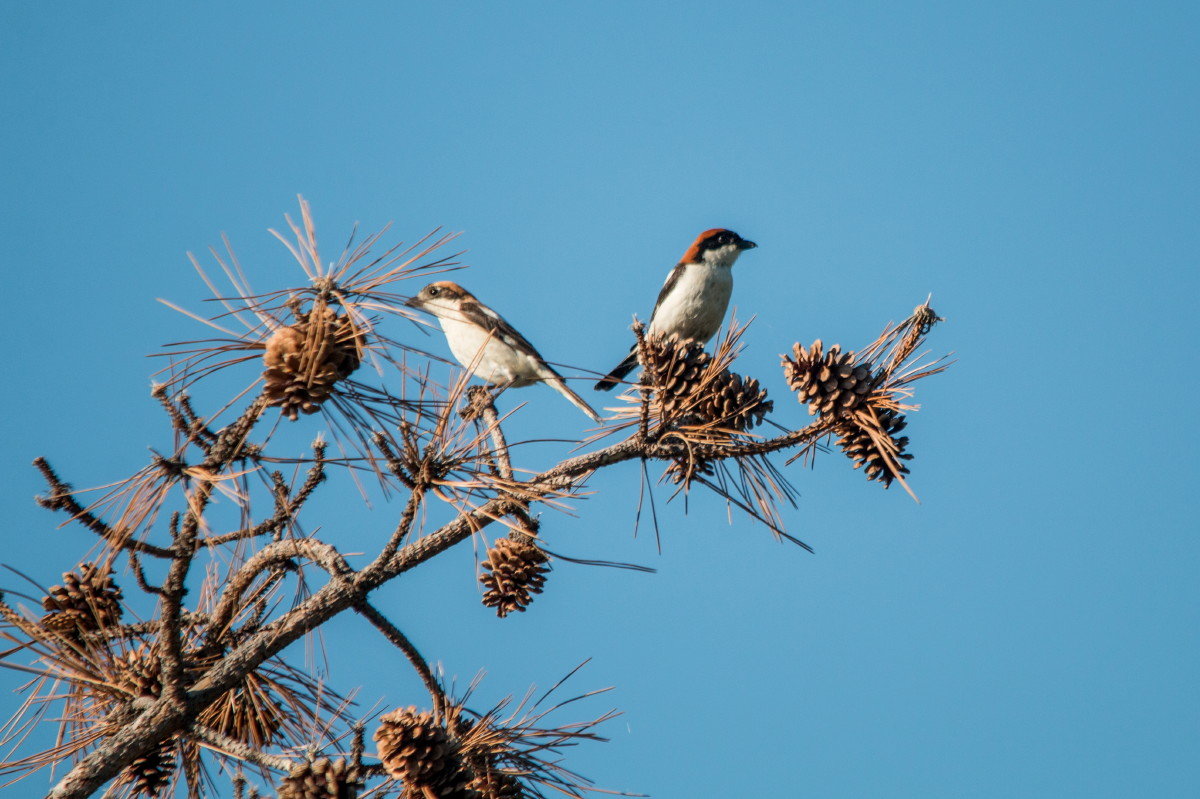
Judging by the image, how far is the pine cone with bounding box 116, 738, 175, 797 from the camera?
281cm

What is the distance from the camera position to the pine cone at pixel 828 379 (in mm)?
2930

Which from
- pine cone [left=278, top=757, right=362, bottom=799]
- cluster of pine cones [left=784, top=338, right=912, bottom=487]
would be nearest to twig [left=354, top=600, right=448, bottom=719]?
pine cone [left=278, top=757, right=362, bottom=799]

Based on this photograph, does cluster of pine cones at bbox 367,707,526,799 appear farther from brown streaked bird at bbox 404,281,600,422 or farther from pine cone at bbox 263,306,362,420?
brown streaked bird at bbox 404,281,600,422

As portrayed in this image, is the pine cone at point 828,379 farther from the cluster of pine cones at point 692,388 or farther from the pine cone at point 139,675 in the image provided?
the pine cone at point 139,675

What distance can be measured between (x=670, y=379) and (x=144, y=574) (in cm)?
168

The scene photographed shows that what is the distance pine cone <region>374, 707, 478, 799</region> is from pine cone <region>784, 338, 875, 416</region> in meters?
1.44

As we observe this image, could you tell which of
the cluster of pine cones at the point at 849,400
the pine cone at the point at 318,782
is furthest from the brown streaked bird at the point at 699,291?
the pine cone at the point at 318,782

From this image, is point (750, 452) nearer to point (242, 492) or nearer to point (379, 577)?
point (379, 577)

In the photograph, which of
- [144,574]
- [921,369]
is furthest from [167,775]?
[921,369]

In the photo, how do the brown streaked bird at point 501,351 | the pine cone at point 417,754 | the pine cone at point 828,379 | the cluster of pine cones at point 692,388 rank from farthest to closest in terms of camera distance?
the brown streaked bird at point 501,351 → the cluster of pine cones at point 692,388 → the pine cone at point 828,379 → the pine cone at point 417,754

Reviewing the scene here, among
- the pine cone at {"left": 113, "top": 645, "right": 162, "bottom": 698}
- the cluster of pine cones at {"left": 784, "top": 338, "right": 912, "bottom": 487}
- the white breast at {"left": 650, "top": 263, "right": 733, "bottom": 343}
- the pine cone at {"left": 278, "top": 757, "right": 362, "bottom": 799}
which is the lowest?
the pine cone at {"left": 278, "top": 757, "right": 362, "bottom": 799}

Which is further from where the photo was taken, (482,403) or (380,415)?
(482,403)

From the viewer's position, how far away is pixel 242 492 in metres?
2.56

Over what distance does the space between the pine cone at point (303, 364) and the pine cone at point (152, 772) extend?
1.20 meters
